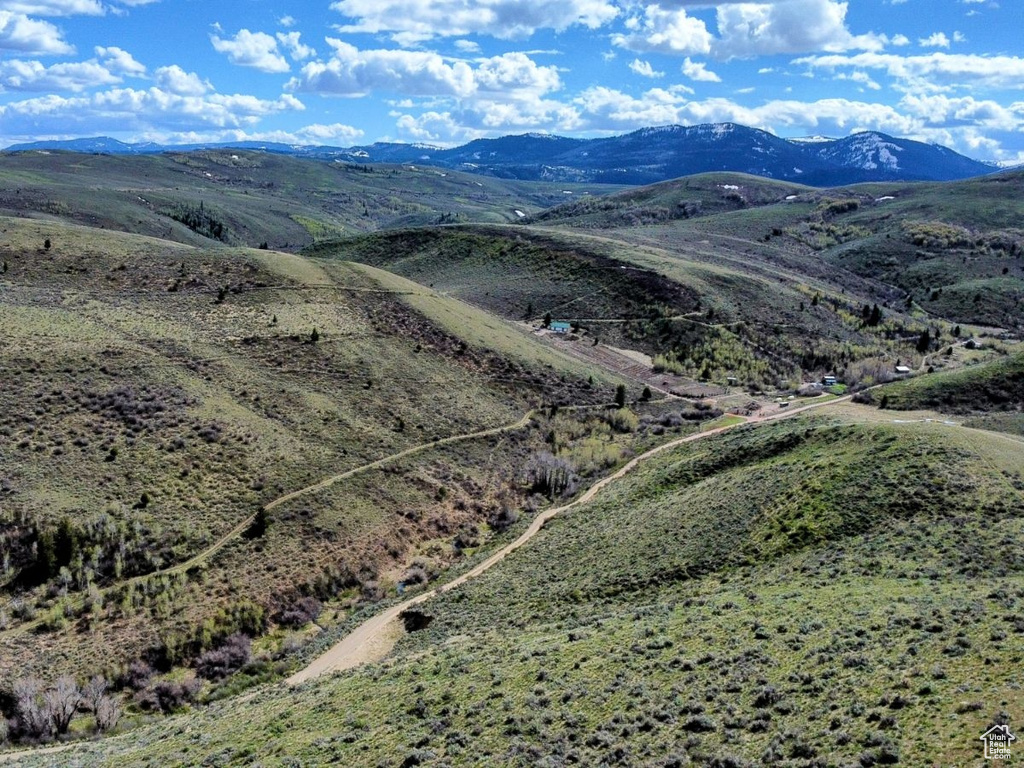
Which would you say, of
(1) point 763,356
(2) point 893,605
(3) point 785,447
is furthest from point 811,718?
(1) point 763,356

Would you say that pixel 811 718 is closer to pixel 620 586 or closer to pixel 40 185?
pixel 620 586

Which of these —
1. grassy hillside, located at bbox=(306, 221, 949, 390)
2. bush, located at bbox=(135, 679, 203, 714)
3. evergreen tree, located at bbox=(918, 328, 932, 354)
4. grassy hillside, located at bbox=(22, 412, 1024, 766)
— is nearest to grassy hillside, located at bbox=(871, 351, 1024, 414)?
grassy hillside, located at bbox=(306, 221, 949, 390)

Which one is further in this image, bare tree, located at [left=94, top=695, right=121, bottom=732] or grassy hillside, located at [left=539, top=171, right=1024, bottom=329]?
grassy hillside, located at [left=539, top=171, right=1024, bottom=329]

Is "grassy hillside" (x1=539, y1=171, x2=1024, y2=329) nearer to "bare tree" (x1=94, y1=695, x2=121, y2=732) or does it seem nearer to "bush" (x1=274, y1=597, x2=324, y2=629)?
"bush" (x1=274, y1=597, x2=324, y2=629)

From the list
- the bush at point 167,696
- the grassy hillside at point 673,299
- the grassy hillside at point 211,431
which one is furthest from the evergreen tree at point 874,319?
the bush at point 167,696

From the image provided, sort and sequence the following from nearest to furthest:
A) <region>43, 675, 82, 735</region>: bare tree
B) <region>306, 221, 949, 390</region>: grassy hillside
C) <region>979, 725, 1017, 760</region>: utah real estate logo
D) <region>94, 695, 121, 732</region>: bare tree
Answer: <region>979, 725, 1017, 760</region>: utah real estate logo
<region>43, 675, 82, 735</region>: bare tree
<region>94, 695, 121, 732</region>: bare tree
<region>306, 221, 949, 390</region>: grassy hillside

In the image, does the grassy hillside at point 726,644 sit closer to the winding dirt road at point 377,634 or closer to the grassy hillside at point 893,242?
the winding dirt road at point 377,634
